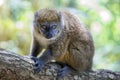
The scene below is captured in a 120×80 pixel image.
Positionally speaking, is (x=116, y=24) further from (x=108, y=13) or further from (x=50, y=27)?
(x=50, y=27)

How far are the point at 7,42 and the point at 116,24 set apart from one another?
2.59 metres

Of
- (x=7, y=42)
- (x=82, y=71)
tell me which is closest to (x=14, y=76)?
(x=82, y=71)

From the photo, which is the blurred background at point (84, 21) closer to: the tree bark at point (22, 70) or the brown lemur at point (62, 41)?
the brown lemur at point (62, 41)

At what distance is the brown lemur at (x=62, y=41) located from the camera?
155 inches

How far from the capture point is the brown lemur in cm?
393

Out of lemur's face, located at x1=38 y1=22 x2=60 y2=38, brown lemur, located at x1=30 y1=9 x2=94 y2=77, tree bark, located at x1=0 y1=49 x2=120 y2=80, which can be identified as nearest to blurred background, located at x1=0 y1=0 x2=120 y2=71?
brown lemur, located at x1=30 y1=9 x2=94 y2=77

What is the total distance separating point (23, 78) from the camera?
138 inches

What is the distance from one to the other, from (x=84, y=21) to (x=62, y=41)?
349 cm

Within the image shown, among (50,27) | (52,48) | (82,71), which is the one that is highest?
(50,27)

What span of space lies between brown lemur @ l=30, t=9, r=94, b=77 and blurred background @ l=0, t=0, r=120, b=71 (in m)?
2.33

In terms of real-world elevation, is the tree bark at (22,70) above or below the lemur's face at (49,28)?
below

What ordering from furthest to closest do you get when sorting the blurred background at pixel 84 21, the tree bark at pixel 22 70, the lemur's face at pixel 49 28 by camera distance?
1. the blurred background at pixel 84 21
2. the lemur's face at pixel 49 28
3. the tree bark at pixel 22 70

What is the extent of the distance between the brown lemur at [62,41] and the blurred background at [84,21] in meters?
2.33

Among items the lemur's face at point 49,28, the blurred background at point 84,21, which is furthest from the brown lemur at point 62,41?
the blurred background at point 84,21
